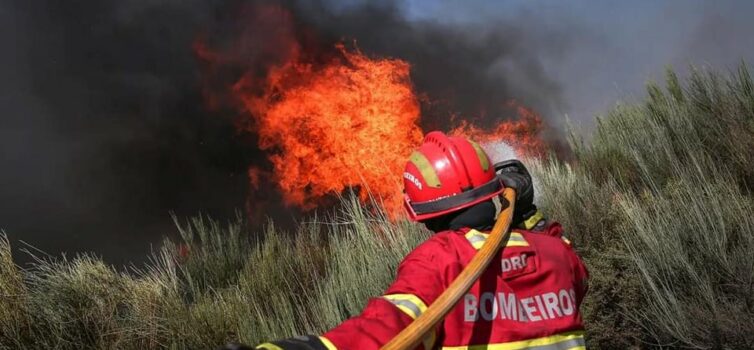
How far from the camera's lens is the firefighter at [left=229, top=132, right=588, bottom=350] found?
148 cm

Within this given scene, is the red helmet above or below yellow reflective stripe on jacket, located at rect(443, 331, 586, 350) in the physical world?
above

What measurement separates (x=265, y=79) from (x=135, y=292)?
10106 mm

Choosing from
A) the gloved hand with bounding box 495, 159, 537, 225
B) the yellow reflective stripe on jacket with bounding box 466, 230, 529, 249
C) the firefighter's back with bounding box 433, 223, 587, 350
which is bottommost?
the firefighter's back with bounding box 433, 223, 587, 350

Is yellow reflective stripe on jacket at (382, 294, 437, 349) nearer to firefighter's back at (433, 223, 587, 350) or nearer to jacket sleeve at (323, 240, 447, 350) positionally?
jacket sleeve at (323, 240, 447, 350)

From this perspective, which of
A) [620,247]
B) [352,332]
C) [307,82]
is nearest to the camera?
[352,332]

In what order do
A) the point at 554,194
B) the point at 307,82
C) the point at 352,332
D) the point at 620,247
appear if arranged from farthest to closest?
1. the point at 307,82
2. the point at 554,194
3. the point at 620,247
4. the point at 352,332

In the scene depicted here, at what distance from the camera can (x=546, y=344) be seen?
6.08 ft

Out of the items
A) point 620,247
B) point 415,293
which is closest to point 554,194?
point 620,247

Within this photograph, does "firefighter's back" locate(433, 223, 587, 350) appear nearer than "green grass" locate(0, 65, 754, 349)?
Yes

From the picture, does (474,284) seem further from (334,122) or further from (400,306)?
(334,122)

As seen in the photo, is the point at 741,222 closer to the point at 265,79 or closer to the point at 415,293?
the point at 415,293

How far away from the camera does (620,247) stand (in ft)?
14.1

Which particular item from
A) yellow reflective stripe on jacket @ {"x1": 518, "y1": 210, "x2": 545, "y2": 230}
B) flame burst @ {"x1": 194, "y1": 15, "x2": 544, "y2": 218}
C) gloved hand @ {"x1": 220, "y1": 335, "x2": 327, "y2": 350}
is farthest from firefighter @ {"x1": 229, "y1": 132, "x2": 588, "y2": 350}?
flame burst @ {"x1": 194, "y1": 15, "x2": 544, "y2": 218}

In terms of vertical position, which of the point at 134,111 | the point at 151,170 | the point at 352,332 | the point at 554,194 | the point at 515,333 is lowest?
the point at 515,333
